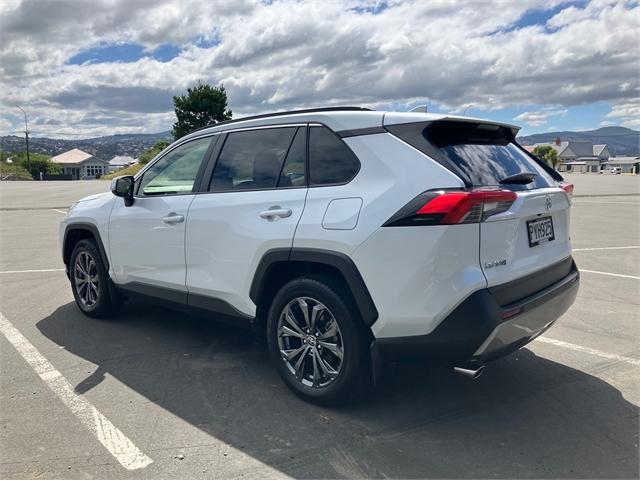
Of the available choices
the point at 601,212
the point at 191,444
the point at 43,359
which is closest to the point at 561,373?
the point at 191,444

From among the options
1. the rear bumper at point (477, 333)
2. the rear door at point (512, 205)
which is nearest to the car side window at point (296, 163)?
the rear door at point (512, 205)

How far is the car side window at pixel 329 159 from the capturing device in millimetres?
3209

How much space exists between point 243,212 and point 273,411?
4.35 ft

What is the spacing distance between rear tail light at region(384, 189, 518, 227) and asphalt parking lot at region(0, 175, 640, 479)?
1066 mm

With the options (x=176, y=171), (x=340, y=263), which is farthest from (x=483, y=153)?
(x=176, y=171)

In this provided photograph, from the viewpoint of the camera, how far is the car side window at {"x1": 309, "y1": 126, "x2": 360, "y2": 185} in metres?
3.21

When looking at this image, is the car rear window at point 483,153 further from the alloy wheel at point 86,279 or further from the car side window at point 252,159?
the alloy wheel at point 86,279

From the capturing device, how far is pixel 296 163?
3.52 meters

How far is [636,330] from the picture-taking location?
4.82 metres

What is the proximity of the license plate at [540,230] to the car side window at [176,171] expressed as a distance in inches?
98.4

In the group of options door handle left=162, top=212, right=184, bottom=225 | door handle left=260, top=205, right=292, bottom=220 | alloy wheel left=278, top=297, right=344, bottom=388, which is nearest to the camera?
alloy wheel left=278, top=297, right=344, bottom=388

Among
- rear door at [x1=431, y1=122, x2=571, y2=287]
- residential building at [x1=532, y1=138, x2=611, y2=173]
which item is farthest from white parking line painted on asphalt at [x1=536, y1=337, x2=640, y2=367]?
residential building at [x1=532, y1=138, x2=611, y2=173]

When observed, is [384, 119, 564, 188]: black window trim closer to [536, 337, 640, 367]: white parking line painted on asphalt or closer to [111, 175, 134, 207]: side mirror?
[536, 337, 640, 367]: white parking line painted on asphalt

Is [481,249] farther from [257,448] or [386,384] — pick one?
[257,448]
